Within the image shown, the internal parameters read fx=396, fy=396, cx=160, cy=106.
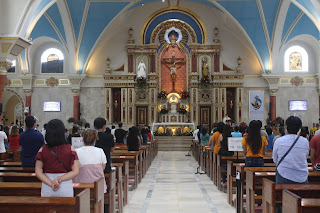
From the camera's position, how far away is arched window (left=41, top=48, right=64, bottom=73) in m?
27.1

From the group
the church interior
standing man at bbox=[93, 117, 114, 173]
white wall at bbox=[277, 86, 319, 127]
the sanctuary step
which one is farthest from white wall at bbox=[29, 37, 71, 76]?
standing man at bbox=[93, 117, 114, 173]

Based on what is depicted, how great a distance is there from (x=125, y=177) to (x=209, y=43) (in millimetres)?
19423

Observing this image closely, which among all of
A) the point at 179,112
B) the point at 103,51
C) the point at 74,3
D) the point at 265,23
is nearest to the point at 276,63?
the point at 265,23

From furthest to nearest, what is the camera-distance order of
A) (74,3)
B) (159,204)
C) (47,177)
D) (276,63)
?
(276,63), (74,3), (159,204), (47,177)

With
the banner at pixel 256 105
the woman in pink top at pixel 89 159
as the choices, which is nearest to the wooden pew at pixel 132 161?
the woman in pink top at pixel 89 159

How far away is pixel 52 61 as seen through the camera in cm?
2711

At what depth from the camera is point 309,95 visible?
26375 millimetres

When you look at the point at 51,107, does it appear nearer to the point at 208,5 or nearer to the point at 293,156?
the point at 208,5

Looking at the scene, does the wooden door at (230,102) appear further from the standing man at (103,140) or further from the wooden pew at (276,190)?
the wooden pew at (276,190)

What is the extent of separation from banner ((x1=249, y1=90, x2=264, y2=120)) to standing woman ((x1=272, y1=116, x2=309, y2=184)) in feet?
70.1

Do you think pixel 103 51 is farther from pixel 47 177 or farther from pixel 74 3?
pixel 47 177

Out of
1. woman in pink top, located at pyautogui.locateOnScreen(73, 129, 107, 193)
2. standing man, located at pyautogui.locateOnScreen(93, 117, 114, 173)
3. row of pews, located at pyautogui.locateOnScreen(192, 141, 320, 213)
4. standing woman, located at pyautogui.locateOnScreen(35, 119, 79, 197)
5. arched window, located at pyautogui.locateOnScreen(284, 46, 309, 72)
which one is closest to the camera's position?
row of pews, located at pyautogui.locateOnScreen(192, 141, 320, 213)

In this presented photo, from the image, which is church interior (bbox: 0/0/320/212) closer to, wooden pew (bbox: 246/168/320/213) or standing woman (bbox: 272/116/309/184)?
wooden pew (bbox: 246/168/320/213)

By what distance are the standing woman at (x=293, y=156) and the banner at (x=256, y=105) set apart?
70.1ft
